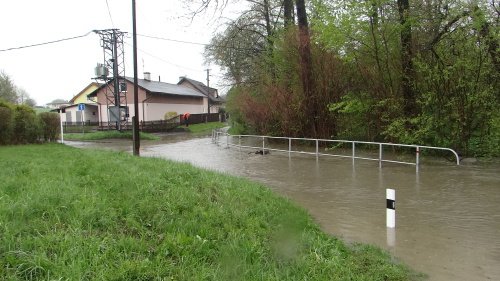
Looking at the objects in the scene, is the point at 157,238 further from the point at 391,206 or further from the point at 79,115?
the point at 79,115

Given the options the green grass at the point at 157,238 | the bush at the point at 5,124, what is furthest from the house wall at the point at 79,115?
the green grass at the point at 157,238

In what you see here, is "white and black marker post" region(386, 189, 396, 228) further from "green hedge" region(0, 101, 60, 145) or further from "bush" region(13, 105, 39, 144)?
"bush" region(13, 105, 39, 144)

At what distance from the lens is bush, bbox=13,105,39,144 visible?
20.1 meters

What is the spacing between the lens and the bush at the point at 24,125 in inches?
790

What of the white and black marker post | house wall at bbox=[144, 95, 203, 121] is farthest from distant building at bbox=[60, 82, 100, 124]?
the white and black marker post

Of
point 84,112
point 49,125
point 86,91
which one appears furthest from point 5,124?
point 86,91

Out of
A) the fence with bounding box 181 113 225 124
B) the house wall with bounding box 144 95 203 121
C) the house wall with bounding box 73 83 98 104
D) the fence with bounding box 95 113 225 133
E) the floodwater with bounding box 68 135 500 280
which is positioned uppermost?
the house wall with bounding box 73 83 98 104

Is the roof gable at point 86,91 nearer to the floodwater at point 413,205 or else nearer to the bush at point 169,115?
the bush at point 169,115

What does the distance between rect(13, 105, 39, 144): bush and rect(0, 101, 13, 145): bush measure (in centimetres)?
46

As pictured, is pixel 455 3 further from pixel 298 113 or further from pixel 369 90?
pixel 298 113

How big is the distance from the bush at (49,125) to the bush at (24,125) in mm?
472

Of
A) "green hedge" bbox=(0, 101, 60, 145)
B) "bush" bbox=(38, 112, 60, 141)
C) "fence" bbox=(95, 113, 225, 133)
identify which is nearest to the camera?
"green hedge" bbox=(0, 101, 60, 145)

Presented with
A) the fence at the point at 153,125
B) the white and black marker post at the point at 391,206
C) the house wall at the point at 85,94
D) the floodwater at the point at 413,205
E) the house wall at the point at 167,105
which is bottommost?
the floodwater at the point at 413,205

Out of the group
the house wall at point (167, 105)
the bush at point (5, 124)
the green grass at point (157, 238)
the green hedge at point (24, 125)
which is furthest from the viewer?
the house wall at point (167, 105)
